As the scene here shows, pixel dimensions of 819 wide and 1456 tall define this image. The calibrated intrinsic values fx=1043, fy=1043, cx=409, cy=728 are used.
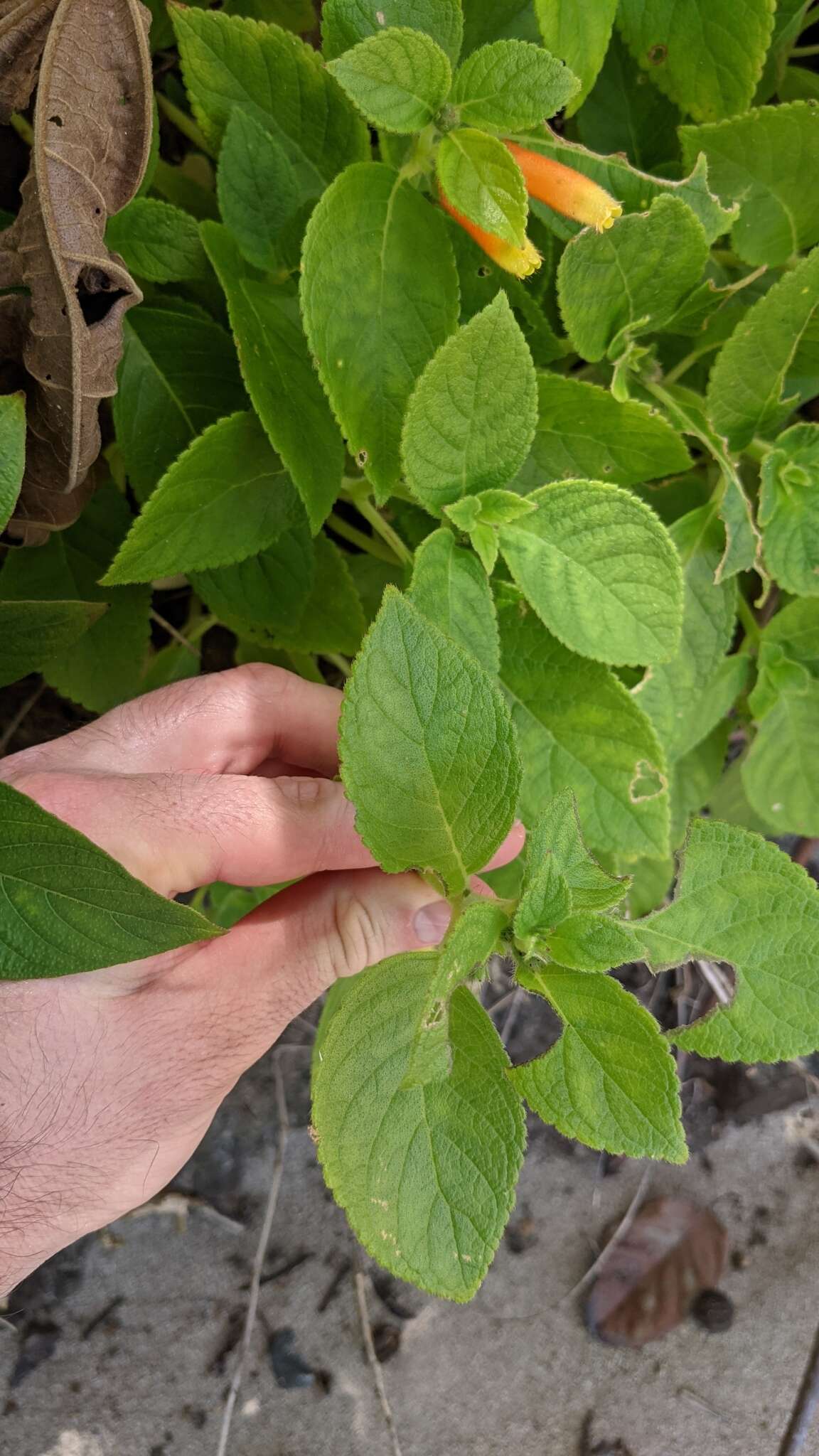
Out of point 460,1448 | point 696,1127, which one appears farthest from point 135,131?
point 460,1448

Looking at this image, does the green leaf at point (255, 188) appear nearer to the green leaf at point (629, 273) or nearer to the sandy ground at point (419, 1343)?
the green leaf at point (629, 273)

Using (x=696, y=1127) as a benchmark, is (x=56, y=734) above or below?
above

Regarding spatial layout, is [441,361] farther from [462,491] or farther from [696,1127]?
[696,1127]

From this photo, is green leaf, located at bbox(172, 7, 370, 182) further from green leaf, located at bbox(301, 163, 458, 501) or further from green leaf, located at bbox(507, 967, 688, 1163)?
green leaf, located at bbox(507, 967, 688, 1163)

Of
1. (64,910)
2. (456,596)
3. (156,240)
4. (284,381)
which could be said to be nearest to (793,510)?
(456,596)

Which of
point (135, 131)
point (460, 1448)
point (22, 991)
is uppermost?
point (135, 131)

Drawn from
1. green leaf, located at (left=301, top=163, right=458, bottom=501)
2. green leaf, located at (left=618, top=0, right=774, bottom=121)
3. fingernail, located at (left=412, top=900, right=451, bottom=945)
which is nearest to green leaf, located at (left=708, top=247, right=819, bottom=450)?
green leaf, located at (left=618, top=0, right=774, bottom=121)
